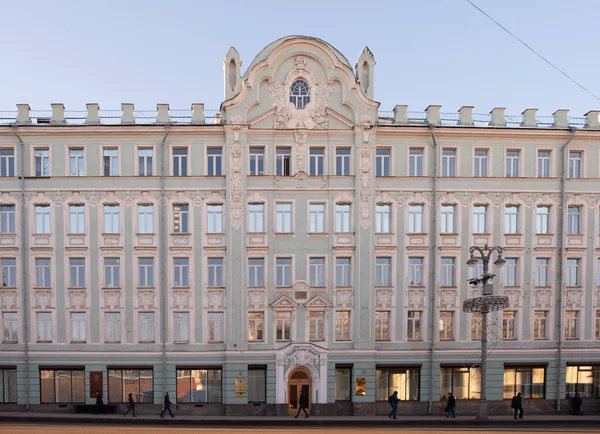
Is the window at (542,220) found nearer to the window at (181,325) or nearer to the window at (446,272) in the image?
the window at (446,272)

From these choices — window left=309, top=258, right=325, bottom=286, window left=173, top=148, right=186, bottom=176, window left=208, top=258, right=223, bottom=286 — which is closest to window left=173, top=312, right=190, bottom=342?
window left=208, top=258, right=223, bottom=286

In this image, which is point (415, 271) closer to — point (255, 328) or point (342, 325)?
point (342, 325)

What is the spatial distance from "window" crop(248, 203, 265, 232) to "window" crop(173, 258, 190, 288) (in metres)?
3.87

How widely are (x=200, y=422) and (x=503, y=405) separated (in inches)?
628

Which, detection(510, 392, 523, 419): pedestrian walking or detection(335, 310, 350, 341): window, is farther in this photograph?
detection(335, 310, 350, 341): window

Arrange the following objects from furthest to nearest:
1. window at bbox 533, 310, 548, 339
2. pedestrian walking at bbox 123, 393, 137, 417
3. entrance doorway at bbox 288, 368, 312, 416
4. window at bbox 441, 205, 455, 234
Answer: window at bbox 533, 310, 548, 339 → window at bbox 441, 205, 455, 234 → entrance doorway at bbox 288, 368, 312, 416 → pedestrian walking at bbox 123, 393, 137, 417

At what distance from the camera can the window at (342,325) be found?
80.6 ft

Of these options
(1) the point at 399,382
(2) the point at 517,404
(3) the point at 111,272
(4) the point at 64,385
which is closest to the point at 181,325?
(3) the point at 111,272

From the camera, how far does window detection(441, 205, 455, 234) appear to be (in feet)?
82.8

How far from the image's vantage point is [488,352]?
24938 mm

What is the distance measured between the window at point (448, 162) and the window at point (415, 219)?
2490 mm

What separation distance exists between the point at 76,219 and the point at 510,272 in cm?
2383

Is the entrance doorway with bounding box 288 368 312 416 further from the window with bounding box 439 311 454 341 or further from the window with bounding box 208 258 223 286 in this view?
the window with bounding box 439 311 454 341

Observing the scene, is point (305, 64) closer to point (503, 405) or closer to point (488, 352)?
point (488, 352)
